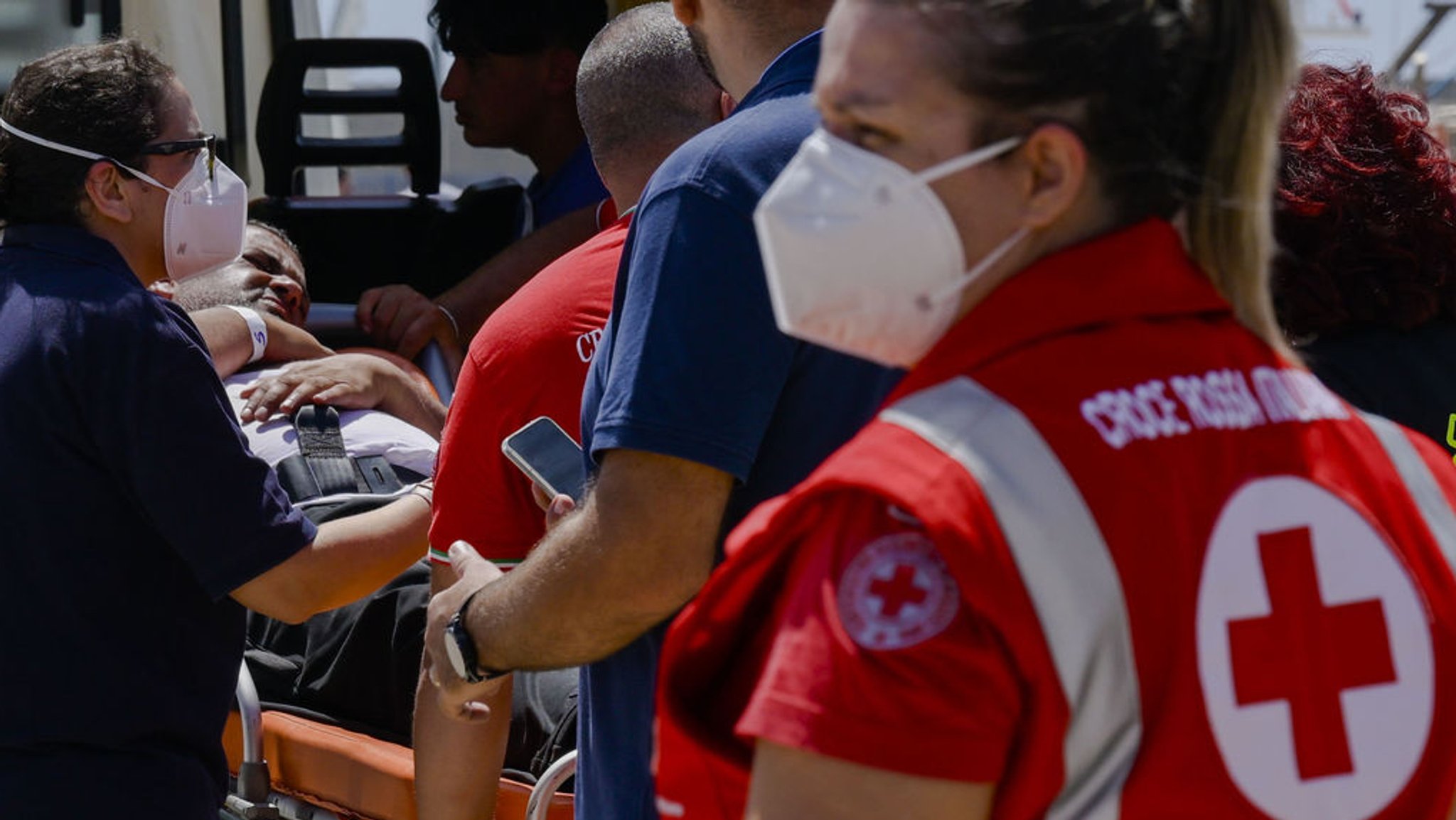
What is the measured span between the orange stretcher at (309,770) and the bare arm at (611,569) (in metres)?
1.23

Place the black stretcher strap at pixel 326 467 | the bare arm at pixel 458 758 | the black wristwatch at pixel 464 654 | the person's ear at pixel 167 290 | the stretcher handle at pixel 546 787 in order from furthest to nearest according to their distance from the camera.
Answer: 1. the person's ear at pixel 167 290
2. the black stretcher strap at pixel 326 467
3. the bare arm at pixel 458 758
4. the stretcher handle at pixel 546 787
5. the black wristwatch at pixel 464 654

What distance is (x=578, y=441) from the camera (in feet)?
7.04

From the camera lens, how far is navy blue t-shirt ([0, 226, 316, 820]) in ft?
7.09

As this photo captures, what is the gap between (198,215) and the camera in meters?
2.57

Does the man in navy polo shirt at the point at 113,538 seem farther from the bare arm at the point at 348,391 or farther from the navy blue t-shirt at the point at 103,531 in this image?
the bare arm at the point at 348,391

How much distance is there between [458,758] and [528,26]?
9.23ft

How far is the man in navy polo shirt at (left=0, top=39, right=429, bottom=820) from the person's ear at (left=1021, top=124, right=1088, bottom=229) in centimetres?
140

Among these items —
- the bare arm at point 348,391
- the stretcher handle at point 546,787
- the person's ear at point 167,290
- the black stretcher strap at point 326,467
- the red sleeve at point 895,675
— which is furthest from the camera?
the person's ear at point 167,290

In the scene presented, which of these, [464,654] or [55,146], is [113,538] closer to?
[55,146]

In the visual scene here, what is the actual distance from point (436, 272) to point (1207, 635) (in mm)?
4402

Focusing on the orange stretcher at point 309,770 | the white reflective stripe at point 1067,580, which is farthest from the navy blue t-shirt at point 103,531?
the white reflective stripe at point 1067,580

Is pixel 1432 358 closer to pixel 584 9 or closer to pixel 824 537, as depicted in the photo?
pixel 824 537

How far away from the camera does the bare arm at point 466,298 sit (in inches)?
163

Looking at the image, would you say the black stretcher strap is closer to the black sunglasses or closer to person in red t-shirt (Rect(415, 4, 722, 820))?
the black sunglasses
